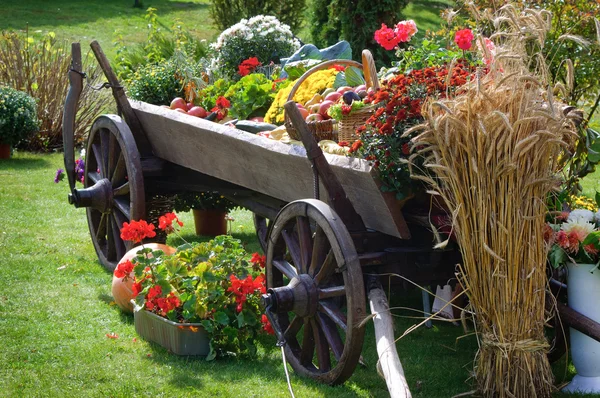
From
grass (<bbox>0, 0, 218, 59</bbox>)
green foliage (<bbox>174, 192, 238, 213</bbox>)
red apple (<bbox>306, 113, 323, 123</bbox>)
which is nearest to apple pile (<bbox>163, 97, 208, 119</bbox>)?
green foliage (<bbox>174, 192, 238, 213</bbox>)

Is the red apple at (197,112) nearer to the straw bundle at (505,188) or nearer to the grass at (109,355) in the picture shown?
the grass at (109,355)

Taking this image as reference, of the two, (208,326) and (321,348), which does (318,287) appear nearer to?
(321,348)

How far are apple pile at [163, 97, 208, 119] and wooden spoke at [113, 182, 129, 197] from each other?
22.1 inches

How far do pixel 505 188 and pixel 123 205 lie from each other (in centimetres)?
290

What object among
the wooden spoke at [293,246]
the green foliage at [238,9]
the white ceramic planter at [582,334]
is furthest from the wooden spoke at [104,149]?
the green foliage at [238,9]

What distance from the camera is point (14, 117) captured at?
9.55 m

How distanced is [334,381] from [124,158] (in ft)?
7.44

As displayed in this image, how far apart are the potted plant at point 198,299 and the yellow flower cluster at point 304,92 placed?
3.08 ft

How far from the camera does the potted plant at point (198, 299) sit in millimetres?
3828

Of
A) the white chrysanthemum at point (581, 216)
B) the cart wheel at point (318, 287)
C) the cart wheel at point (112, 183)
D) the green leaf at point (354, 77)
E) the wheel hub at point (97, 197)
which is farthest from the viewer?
the wheel hub at point (97, 197)

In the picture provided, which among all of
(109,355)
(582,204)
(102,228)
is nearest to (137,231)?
(109,355)

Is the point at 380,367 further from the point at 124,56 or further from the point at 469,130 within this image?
the point at 124,56

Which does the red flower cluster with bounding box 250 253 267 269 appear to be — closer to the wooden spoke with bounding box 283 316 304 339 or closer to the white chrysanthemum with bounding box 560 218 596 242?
the wooden spoke with bounding box 283 316 304 339

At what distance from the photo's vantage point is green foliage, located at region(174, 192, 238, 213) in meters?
6.19
